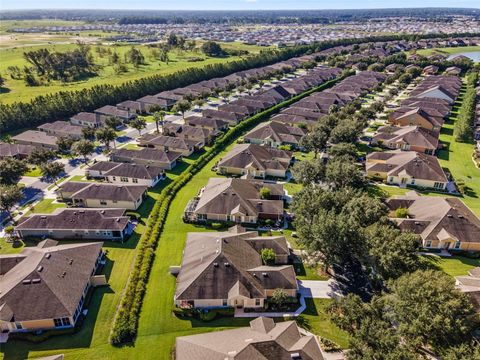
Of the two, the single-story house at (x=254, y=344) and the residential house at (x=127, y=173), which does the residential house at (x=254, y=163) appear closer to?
the residential house at (x=127, y=173)

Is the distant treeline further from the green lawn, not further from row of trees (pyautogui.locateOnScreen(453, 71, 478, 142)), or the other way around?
row of trees (pyautogui.locateOnScreen(453, 71, 478, 142))

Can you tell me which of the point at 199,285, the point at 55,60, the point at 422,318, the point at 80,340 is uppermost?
the point at 55,60

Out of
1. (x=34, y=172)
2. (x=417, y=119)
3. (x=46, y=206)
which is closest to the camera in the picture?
(x=46, y=206)

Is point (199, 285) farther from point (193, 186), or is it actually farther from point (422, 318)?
point (193, 186)

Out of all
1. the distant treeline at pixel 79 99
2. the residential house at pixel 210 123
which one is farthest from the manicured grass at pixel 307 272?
the distant treeline at pixel 79 99

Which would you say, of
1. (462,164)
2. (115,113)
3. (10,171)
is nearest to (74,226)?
(10,171)

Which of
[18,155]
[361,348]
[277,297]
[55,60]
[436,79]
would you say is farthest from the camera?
[55,60]

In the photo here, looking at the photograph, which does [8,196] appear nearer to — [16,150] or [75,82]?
[16,150]

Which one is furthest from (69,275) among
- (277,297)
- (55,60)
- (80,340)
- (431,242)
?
(55,60)
